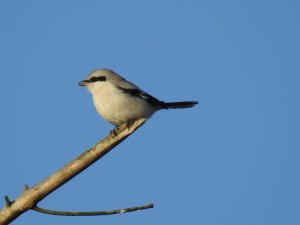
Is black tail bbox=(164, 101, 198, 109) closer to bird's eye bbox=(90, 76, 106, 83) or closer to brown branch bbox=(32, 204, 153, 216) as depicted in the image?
bird's eye bbox=(90, 76, 106, 83)

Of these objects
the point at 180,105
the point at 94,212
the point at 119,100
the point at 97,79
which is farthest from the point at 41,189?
the point at 180,105

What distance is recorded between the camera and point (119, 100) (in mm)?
7281

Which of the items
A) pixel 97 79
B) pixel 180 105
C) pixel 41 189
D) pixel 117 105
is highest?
pixel 97 79

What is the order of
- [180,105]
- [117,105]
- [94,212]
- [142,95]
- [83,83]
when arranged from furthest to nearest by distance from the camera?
[180,105] < [83,83] < [142,95] < [117,105] < [94,212]

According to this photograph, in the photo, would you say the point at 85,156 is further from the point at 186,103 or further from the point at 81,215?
the point at 186,103

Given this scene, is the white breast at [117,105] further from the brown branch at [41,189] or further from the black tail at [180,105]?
the brown branch at [41,189]

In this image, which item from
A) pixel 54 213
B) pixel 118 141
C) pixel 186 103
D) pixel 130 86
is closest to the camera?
pixel 54 213

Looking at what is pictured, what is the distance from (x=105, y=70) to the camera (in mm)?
8047

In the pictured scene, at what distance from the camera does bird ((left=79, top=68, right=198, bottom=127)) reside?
720 cm

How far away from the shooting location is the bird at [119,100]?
720 centimetres

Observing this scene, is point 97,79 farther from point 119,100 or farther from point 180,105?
point 180,105

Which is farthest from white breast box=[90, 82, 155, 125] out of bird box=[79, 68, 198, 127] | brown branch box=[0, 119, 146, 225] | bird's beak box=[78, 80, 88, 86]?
brown branch box=[0, 119, 146, 225]

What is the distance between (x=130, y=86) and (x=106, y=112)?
784mm

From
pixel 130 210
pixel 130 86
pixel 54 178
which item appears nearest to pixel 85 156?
pixel 54 178
